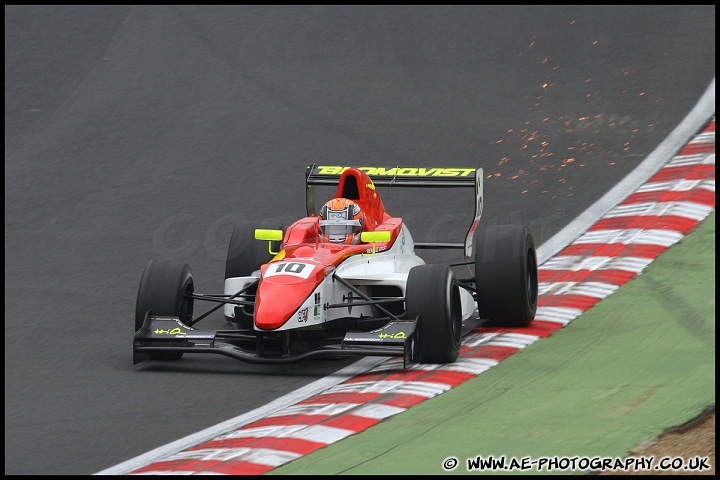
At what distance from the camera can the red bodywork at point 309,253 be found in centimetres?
922

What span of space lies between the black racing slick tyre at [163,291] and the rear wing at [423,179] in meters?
1.85

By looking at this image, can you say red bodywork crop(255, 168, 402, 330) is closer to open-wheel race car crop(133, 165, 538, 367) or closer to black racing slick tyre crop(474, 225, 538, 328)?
open-wheel race car crop(133, 165, 538, 367)

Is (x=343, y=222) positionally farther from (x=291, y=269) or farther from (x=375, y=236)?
(x=291, y=269)

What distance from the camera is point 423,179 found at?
11258 mm

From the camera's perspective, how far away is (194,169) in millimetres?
15688

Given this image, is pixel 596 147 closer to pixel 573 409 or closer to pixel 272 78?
pixel 272 78

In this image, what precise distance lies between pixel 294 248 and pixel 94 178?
5.94 meters

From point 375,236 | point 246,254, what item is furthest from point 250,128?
point 375,236

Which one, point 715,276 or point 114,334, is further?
point 715,276

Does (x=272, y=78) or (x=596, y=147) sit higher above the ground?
(x=272, y=78)

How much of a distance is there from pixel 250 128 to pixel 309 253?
716cm

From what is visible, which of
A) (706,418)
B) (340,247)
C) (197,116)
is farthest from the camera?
(197,116)

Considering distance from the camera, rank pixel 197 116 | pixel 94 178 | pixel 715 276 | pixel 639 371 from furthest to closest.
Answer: pixel 197 116 → pixel 94 178 → pixel 715 276 → pixel 639 371

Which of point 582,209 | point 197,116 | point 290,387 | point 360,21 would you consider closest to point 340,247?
point 290,387
